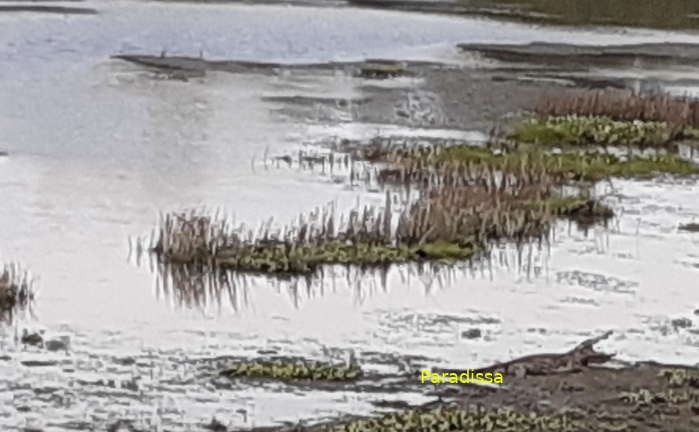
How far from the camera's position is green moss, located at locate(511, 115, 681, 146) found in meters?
31.0

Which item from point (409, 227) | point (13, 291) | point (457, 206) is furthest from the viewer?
point (457, 206)

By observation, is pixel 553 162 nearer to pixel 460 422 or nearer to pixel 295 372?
pixel 295 372

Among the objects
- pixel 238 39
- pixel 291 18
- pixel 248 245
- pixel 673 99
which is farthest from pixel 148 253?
pixel 291 18

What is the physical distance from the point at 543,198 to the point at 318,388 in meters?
10.5

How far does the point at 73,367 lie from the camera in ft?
47.6

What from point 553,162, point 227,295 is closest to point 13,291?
point 227,295

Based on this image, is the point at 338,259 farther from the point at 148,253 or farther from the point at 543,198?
the point at 543,198

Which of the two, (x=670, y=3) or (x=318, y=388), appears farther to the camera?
(x=670, y=3)

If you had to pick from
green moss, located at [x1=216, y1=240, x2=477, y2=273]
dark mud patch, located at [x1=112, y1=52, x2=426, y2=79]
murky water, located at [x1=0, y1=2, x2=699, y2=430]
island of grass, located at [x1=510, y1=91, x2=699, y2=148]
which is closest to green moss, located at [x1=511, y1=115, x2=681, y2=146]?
island of grass, located at [x1=510, y1=91, x2=699, y2=148]

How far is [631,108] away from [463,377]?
1991cm

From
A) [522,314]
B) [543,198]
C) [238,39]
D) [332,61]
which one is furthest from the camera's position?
[238,39]

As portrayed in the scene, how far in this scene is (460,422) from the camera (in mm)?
12422

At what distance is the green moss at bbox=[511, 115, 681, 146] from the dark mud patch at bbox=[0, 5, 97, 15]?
1289 inches

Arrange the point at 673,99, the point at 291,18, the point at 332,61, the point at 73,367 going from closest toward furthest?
the point at 73,367 < the point at 673,99 < the point at 332,61 < the point at 291,18
